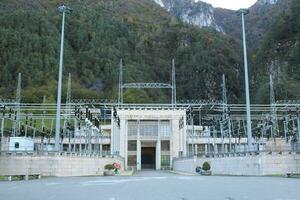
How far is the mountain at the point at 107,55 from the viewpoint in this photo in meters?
104

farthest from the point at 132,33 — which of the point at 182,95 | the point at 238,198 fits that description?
the point at 238,198

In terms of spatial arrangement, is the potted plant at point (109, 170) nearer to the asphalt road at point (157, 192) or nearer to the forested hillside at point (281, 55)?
the asphalt road at point (157, 192)

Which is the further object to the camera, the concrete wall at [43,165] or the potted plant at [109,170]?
the potted plant at [109,170]

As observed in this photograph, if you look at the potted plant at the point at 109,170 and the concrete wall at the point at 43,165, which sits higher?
the concrete wall at the point at 43,165

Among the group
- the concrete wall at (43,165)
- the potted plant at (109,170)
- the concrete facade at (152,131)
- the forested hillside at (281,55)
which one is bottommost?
the potted plant at (109,170)

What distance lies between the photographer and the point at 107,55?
12581 centimetres

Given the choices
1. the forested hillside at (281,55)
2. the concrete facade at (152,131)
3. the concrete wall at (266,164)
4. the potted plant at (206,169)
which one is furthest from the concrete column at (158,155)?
the concrete wall at (266,164)

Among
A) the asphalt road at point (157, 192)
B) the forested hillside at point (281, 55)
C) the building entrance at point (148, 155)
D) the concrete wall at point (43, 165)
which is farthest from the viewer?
the forested hillside at point (281, 55)

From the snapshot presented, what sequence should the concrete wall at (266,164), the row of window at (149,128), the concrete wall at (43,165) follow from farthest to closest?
the row of window at (149,128)
the concrete wall at (43,165)
the concrete wall at (266,164)

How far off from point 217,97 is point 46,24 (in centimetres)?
5123

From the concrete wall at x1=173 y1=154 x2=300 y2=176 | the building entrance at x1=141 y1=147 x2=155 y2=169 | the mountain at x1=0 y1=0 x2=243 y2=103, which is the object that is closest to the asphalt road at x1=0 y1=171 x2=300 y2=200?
the concrete wall at x1=173 y1=154 x2=300 y2=176

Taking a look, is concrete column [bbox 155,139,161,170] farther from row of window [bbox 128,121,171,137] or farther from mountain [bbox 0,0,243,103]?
mountain [bbox 0,0,243,103]

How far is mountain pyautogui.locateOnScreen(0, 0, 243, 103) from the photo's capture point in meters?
104

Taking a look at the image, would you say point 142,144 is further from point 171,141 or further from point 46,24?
point 46,24
